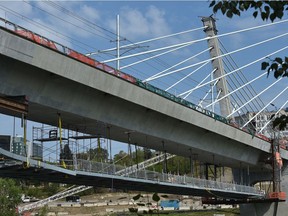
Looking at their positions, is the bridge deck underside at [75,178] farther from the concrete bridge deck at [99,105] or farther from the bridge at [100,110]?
the concrete bridge deck at [99,105]

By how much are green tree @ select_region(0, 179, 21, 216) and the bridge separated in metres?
22.5

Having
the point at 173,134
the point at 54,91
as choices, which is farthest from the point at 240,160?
the point at 54,91

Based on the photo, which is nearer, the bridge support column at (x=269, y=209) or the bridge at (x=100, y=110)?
the bridge at (x=100, y=110)

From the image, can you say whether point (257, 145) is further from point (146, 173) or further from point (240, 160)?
point (146, 173)

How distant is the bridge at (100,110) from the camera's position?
801 inches

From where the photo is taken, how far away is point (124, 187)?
30609mm

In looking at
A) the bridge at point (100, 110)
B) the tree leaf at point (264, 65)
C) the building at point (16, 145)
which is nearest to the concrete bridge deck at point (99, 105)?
the bridge at point (100, 110)

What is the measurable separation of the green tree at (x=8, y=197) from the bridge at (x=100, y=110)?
22.5m

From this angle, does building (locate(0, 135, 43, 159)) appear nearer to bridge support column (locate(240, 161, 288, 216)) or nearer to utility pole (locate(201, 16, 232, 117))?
utility pole (locate(201, 16, 232, 117))

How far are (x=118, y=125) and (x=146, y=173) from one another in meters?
3.69

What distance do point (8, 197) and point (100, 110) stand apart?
33.6 m

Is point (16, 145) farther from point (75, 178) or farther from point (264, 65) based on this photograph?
point (264, 65)

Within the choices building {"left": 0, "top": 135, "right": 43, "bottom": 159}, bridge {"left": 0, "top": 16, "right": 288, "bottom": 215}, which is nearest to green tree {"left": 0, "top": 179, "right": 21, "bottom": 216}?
bridge {"left": 0, "top": 16, "right": 288, "bottom": 215}

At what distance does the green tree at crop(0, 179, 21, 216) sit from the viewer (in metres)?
53.2
